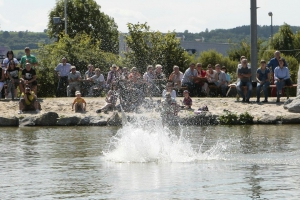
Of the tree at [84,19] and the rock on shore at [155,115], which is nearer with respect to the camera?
the rock on shore at [155,115]

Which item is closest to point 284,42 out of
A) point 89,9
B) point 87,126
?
point 89,9

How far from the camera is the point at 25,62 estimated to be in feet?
105

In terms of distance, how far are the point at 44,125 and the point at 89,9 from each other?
224 ft

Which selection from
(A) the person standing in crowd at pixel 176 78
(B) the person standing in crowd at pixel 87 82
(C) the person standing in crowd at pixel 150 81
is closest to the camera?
(C) the person standing in crowd at pixel 150 81

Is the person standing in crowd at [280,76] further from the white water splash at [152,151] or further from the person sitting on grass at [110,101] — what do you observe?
the white water splash at [152,151]

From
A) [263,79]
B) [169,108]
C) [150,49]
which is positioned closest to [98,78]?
[169,108]

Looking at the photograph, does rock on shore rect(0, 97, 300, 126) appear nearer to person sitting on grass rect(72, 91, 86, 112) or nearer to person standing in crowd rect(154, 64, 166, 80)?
person sitting on grass rect(72, 91, 86, 112)

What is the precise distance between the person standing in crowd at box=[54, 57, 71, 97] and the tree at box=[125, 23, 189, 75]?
8158mm

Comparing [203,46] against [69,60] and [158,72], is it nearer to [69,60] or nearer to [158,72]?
[69,60]

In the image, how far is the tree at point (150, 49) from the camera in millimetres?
42188

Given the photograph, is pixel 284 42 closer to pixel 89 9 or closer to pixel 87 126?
pixel 89 9

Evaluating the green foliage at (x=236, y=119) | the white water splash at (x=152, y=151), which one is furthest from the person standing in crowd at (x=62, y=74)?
the white water splash at (x=152, y=151)

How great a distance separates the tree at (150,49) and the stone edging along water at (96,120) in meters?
13.6

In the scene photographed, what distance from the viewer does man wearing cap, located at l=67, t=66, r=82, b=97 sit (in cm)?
3288
